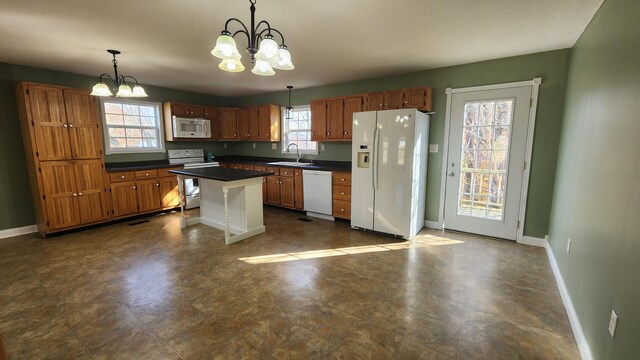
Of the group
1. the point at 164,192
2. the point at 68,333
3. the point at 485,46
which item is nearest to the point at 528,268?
the point at 485,46

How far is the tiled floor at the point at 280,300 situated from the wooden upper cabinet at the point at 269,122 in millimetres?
2903

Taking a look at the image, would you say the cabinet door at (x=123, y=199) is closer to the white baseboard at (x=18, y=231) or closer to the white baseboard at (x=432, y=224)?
the white baseboard at (x=18, y=231)

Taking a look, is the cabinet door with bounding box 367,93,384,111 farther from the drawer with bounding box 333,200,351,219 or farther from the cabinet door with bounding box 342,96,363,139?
the drawer with bounding box 333,200,351,219

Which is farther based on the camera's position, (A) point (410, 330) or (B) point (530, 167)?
(B) point (530, 167)

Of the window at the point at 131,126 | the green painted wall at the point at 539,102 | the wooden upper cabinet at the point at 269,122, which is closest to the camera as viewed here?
the green painted wall at the point at 539,102

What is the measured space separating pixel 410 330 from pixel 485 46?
3.18 metres

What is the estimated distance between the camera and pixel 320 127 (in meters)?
5.21

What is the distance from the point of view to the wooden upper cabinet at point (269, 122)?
Result: 6.00 m

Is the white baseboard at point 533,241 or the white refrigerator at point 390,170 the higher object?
the white refrigerator at point 390,170

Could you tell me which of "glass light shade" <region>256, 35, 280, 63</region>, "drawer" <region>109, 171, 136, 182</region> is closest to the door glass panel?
"glass light shade" <region>256, 35, 280, 63</region>

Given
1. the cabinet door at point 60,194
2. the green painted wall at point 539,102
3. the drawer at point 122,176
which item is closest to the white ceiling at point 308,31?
the green painted wall at point 539,102

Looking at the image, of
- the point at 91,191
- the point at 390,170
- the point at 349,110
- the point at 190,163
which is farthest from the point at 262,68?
the point at 190,163

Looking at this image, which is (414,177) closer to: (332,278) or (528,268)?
(528,268)

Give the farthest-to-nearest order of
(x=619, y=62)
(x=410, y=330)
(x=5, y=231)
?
(x=5, y=231)
(x=410, y=330)
(x=619, y=62)
